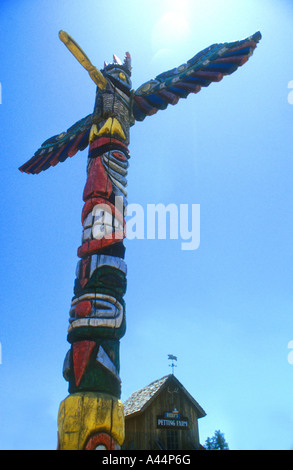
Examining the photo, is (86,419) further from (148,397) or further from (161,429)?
(161,429)

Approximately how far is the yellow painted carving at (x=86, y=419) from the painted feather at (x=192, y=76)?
503 cm

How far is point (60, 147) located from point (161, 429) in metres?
8.19

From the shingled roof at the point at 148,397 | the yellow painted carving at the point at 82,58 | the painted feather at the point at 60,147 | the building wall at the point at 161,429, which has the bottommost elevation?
the building wall at the point at 161,429

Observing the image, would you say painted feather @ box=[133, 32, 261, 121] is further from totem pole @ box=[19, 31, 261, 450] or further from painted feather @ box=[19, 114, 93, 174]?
painted feather @ box=[19, 114, 93, 174]

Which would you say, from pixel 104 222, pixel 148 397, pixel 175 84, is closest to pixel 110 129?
pixel 175 84

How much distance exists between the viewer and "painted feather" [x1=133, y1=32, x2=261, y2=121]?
606 centimetres

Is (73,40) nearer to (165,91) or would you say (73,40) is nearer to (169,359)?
(165,91)

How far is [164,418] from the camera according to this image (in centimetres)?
1065

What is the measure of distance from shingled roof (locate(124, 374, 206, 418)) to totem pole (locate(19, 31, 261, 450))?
6967 millimetres

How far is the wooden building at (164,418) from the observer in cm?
1026

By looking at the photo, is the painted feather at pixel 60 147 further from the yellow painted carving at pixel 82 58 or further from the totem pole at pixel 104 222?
the yellow painted carving at pixel 82 58

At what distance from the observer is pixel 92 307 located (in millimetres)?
4258

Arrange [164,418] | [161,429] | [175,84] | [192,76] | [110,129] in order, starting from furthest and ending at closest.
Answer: [164,418]
[161,429]
[175,84]
[192,76]
[110,129]

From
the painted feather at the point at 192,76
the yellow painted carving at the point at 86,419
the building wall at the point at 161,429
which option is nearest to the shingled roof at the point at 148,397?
the building wall at the point at 161,429
